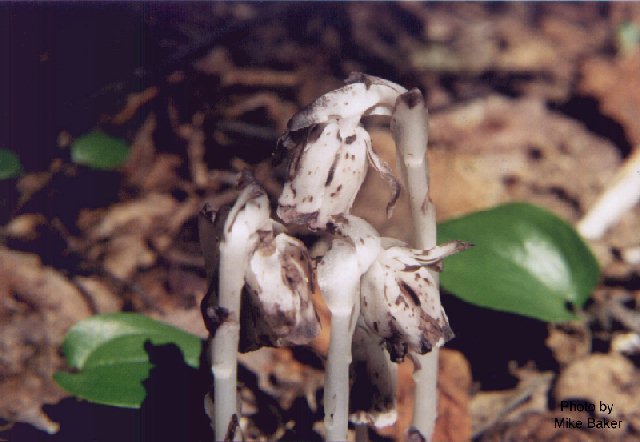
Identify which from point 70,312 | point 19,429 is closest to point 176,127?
point 70,312

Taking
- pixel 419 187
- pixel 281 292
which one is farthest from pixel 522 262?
pixel 281 292

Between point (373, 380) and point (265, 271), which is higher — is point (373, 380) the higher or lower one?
the lower one

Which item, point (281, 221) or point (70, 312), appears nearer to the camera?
point (281, 221)

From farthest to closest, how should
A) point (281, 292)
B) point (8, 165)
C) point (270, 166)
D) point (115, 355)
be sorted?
point (270, 166), point (8, 165), point (115, 355), point (281, 292)

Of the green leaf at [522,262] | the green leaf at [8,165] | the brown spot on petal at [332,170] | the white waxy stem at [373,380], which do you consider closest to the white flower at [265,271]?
the brown spot on petal at [332,170]

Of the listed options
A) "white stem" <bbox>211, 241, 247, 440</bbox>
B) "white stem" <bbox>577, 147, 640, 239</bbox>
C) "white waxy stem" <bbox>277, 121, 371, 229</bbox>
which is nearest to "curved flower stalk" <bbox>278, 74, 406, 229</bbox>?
"white waxy stem" <bbox>277, 121, 371, 229</bbox>

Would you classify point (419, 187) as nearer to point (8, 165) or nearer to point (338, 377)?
point (338, 377)

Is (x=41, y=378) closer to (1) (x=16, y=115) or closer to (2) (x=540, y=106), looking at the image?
(1) (x=16, y=115)
